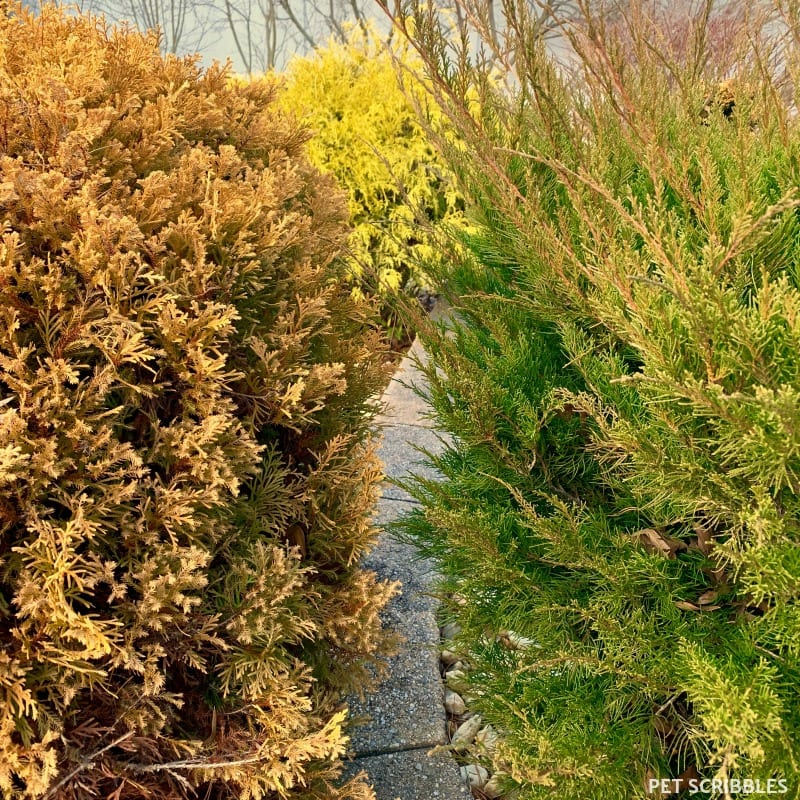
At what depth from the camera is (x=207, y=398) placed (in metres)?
1.67

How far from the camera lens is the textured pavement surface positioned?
235 cm

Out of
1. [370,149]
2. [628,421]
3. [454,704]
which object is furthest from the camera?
[370,149]

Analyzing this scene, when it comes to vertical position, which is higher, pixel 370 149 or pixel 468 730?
pixel 370 149

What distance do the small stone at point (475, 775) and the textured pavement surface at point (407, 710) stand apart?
11cm

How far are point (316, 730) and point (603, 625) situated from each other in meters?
0.87

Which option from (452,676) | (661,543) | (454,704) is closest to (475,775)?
(454,704)

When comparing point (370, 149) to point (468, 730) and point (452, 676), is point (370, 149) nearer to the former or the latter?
point (452, 676)

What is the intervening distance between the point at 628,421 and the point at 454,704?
172 cm

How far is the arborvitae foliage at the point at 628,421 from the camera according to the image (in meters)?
1.36

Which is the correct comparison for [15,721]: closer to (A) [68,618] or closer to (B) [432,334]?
(A) [68,618]

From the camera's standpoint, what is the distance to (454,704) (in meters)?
2.79

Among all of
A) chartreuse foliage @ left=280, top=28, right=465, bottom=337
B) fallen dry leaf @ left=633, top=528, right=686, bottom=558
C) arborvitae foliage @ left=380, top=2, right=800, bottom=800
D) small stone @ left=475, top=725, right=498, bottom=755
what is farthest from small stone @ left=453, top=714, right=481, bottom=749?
chartreuse foliage @ left=280, top=28, right=465, bottom=337

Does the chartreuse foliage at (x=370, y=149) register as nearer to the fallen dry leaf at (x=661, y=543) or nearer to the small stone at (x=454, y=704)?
the small stone at (x=454, y=704)

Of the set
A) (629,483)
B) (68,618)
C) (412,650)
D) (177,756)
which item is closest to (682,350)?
(629,483)
